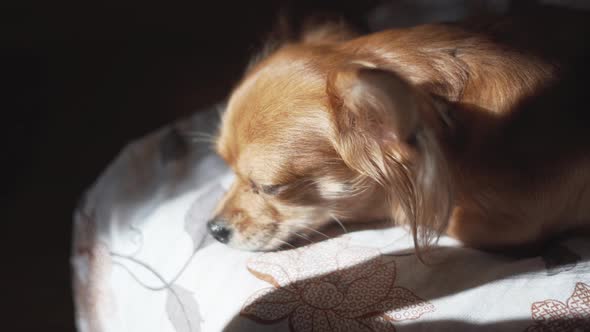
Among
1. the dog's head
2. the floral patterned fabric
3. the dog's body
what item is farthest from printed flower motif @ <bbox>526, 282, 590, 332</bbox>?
the dog's head

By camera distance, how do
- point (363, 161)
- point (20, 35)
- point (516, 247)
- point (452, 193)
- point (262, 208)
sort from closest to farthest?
point (452, 193)
point (363, 161)
point (516, 247)
point (262, 208)
point (20, 35)

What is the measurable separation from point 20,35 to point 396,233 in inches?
109

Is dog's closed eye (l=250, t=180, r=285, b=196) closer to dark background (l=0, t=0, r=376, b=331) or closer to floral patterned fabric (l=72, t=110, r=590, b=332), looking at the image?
floral patterned fabric (l=72, t=110, r=590, b=332)

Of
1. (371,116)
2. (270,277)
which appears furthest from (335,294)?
(371,116)

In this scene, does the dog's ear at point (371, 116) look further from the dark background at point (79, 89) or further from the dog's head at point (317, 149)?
the dark background at point (79, 89)

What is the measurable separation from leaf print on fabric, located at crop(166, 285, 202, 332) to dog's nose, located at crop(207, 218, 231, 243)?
0.19 m

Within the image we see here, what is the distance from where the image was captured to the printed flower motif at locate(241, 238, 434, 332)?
136 cm

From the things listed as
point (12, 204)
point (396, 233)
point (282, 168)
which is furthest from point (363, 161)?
point (12, 204)

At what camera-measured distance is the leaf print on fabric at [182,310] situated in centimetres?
148

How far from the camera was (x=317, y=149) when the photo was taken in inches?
57.5

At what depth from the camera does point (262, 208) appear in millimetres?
1653

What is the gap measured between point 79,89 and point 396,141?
101 inches

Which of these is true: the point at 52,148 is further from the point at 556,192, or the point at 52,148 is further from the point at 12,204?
the point at 556,192

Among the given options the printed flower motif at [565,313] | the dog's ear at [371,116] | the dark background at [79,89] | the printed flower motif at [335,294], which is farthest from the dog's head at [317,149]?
the dark background at [79,89]
